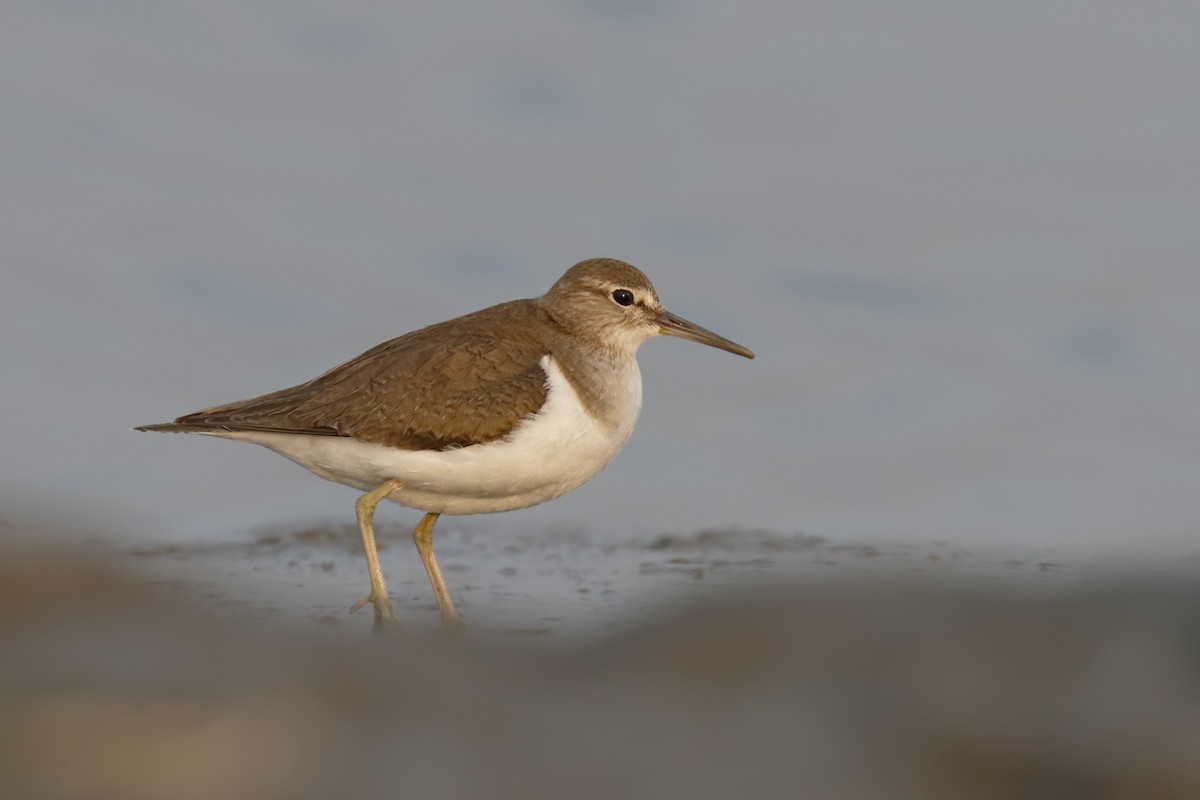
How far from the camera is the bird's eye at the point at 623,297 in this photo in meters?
10.8

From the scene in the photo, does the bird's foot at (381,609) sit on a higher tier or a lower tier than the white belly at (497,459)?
lower

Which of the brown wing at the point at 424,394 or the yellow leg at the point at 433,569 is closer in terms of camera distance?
the brown wing at the point at 424,394

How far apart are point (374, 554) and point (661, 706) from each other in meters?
5.24

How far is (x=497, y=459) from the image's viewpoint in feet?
31.3

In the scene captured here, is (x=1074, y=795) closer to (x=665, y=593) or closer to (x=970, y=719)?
(x=970, y=719)

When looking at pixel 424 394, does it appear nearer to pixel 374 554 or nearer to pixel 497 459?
pixel 497 459

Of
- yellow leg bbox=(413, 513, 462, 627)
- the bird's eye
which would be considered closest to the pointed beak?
the bird's eye

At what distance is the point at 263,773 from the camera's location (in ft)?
14.5

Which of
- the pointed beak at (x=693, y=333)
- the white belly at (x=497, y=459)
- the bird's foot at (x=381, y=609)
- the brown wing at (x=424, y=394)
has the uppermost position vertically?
the pointed beak at (x=693, y=333)

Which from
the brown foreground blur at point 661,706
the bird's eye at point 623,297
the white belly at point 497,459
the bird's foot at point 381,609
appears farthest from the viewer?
the bird's eye at point 623,297

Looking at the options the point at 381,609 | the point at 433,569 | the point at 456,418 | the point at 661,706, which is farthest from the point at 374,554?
the point at 661,706

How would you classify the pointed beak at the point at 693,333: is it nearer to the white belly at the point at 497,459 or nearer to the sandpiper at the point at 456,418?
the sandpiper at the point at 456,418

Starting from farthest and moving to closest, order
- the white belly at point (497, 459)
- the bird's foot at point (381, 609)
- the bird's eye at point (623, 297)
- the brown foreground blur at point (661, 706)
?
the bird's eye at point (623, 297)
the white belly at point (497, 459)
the bird's foot at point (381, 609)
the brown foreground blur at point (661, 706)

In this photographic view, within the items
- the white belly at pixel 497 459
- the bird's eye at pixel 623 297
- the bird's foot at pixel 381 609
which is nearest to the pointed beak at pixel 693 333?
the bird's eye at pixel 623 297
